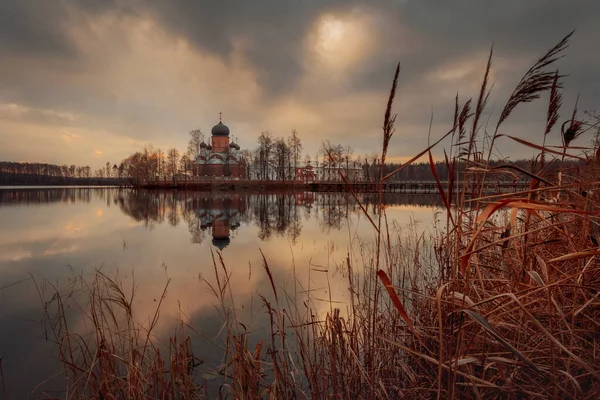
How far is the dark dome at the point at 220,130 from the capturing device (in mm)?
83312

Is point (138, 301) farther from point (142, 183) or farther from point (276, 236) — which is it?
point (142, 183)

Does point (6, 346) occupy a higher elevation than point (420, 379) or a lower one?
lower

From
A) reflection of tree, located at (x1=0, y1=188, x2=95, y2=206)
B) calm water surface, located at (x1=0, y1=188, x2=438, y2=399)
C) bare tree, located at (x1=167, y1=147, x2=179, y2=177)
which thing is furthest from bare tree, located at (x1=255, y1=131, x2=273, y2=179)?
calm water surface, located at (x1=0, y1=188, x2=438, y2=399)

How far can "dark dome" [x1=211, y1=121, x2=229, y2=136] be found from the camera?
8331 centimetres

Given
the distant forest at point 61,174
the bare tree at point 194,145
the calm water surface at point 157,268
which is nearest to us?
the calm water surface at point 157,268

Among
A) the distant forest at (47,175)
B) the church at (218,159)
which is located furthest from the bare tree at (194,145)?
the distant forest at (47,175)

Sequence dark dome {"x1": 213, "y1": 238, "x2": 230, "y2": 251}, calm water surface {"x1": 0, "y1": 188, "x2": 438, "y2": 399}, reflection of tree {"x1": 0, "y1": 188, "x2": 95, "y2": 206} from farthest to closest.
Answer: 1. reflection of tree {"x1": 0, "y1": 188, "x2": 95, "y2": 206}
2. dark dome {"x1": 213, "y1": 238, "x2": 230, "y2": 251}
3. calm water surface {"x1": 0, "y1": 188, "x2": 438, "y2": 399}

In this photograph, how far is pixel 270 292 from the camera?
623cm

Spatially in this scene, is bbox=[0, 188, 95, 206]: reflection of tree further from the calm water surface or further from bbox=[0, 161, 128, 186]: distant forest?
bbox=[0, 161, 128, 186]: distant forest

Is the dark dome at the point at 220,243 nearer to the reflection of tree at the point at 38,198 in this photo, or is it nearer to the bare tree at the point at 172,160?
the reflection of tree at the point at 38,198

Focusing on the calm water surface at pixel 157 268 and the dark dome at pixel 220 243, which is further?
the dark dome at pixel 220 243

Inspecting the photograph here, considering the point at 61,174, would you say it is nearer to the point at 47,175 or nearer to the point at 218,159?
the point at 47,175

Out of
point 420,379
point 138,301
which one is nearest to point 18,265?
point 138,301

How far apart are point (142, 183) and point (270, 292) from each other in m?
75.5
